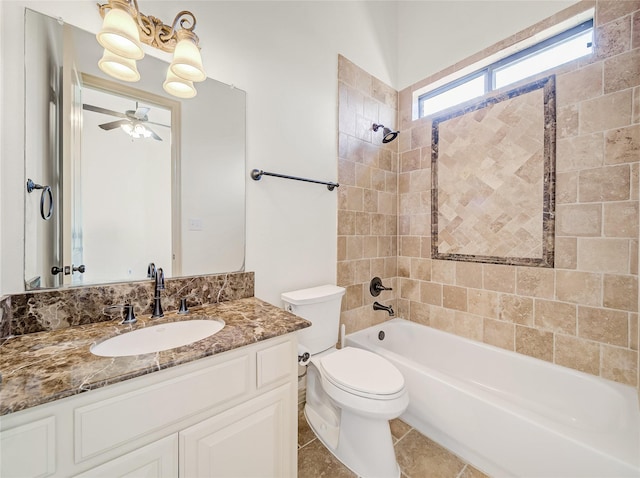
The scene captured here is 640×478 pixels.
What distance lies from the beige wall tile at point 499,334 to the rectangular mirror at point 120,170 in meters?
1.81

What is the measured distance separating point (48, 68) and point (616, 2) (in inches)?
110

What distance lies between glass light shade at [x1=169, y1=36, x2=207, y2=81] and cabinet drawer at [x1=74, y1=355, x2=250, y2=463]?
127 centimetres

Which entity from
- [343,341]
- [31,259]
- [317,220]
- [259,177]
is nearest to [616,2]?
[317,220]

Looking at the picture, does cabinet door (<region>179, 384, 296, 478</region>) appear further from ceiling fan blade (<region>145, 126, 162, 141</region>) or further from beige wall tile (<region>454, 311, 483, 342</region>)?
beige wall tile (<region>454, 311, 483, 342</region>)

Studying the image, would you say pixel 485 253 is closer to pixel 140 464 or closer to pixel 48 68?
pixel 140 464

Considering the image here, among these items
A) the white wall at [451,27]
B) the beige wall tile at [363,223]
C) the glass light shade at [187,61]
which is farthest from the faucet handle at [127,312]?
the white wall at [451,27]

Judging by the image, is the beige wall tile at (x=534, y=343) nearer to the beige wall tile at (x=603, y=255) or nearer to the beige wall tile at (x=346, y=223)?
the beige wall tile at (x=603, y=255)

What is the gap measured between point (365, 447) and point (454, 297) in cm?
128

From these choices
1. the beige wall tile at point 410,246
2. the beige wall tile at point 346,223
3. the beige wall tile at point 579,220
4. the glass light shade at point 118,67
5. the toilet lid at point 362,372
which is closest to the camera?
the glass light shade at point 118,67

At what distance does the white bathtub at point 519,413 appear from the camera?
1071mm

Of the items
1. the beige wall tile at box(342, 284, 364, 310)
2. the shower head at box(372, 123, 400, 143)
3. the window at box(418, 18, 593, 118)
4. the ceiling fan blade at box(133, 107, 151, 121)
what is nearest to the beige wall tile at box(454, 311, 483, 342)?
the beige wall tile at box(342, 284, 364, 310)

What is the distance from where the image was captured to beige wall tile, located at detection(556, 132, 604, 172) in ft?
4.87

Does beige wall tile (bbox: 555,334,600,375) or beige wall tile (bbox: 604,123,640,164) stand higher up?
beige wall tile (bbox: 604,123,640,164)

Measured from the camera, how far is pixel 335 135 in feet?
6.48
